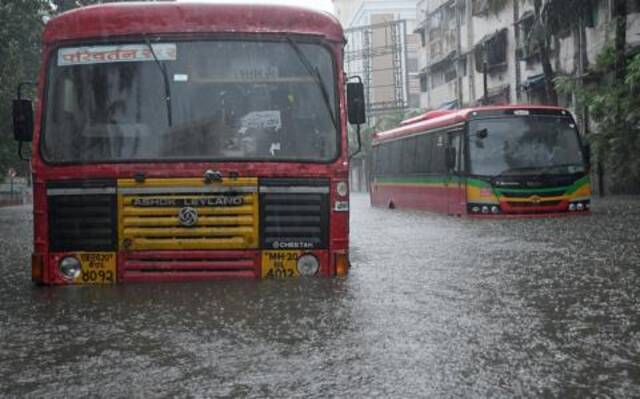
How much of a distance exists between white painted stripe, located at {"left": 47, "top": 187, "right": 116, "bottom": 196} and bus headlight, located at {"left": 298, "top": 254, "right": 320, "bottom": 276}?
1662 millimetres

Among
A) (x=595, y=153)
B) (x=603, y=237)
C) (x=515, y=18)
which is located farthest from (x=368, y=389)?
(x=515, y=18)

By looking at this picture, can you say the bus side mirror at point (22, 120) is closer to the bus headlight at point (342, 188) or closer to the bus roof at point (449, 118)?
the bus headlight at point (342, 188)

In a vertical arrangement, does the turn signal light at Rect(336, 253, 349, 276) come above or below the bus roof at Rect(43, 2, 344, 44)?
below

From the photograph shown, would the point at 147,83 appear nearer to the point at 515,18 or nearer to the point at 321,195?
the point at 321,195

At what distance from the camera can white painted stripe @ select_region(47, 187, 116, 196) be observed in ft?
24.2

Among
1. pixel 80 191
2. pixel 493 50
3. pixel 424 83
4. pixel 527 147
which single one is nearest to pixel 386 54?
pixel 424 83

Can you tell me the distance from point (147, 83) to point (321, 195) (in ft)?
5.79

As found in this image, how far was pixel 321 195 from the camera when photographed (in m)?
7.49

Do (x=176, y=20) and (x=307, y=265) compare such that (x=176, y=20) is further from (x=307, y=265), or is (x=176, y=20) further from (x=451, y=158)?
(x=451, y=158)

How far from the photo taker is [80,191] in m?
7.41

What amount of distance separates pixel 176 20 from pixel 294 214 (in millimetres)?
1941

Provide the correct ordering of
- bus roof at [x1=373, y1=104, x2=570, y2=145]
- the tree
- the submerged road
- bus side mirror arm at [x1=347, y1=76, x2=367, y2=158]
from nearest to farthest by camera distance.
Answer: the submerged road, bus side mirror arm at [x1=347, y1=76, x2=367, y2=158], bus roof at [x1=373, y1=104, x2=570, y2=145], the tree

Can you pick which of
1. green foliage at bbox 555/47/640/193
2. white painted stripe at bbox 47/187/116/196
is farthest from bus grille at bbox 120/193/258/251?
green foliage at bbox 555/47/640/193

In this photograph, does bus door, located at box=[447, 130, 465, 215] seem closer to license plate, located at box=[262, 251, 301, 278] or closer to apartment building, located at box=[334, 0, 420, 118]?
license plate, located at box=[262, 251, 301, 278]
